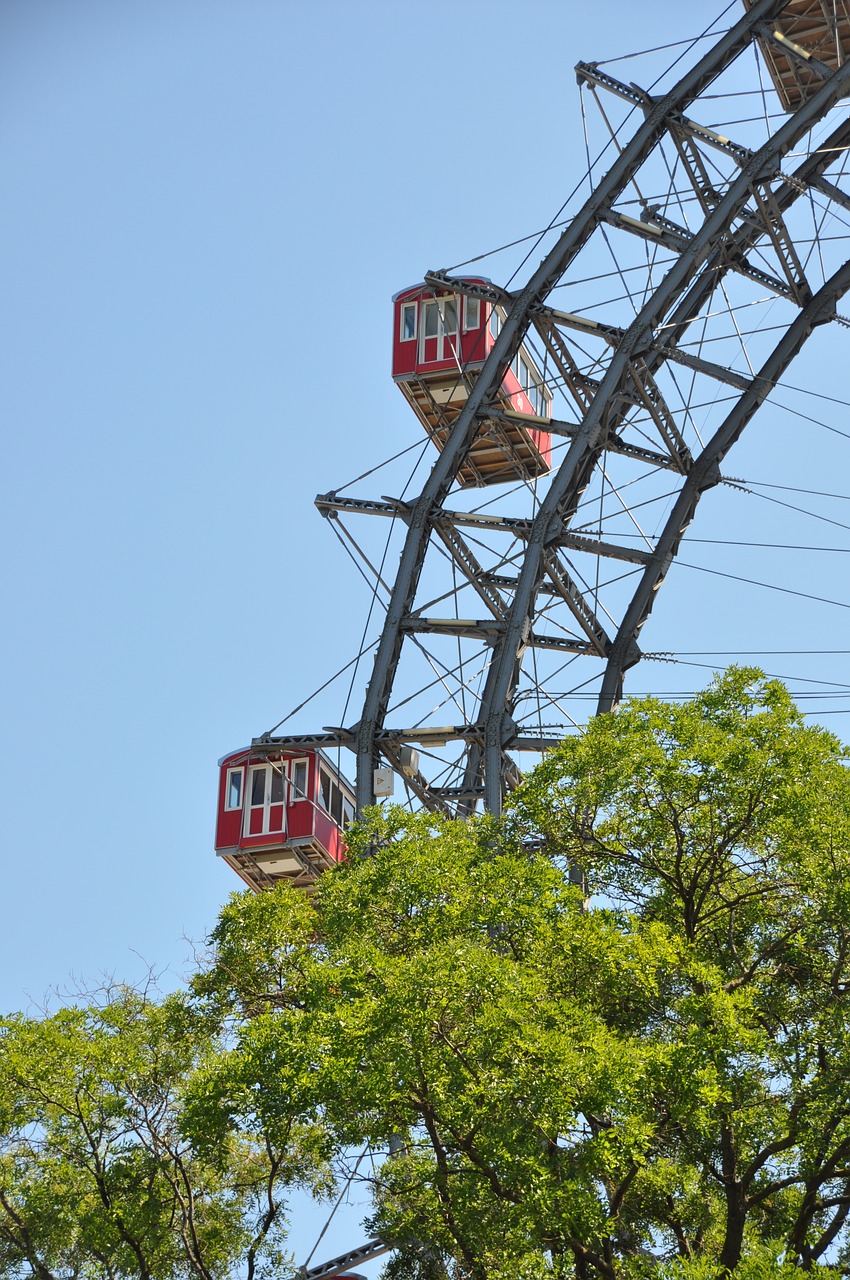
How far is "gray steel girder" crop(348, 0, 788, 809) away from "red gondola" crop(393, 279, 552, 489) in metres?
2.00

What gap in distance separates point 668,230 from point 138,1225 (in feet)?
68.4

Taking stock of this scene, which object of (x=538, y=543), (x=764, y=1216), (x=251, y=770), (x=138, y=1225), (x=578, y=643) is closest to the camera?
(x=764, y=1216)

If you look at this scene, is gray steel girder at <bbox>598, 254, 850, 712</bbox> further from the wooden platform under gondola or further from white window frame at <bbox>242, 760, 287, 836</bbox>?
white window frame at <bbox>242, 760, 287, 836</bbox>

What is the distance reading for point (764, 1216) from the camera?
72.3ft

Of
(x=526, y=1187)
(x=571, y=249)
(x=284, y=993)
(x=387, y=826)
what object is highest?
(x=571, y=249)

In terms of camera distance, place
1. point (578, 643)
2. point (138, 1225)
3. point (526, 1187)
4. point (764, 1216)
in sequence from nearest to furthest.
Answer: point (526, 1187) < point (764, 1216) < point (138, 1225) < point (578, 643)

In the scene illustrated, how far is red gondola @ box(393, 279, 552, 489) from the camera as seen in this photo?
36.5 metres

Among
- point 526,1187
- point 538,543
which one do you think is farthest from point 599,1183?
point 538,543

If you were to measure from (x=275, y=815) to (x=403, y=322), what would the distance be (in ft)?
37.2

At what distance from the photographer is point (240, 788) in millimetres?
37656

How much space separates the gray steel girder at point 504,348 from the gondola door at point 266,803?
16.3 feet

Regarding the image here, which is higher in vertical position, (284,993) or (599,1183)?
(284,993)

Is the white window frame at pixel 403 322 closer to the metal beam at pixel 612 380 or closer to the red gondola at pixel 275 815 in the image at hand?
the metal beam at pixel 612 380

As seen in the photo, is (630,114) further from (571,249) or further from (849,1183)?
(849,1183)
